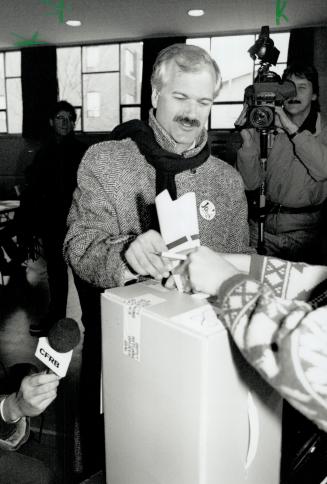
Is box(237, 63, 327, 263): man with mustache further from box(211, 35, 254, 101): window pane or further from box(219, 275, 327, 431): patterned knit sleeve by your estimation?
box(211, 35, 254, 101): window pane

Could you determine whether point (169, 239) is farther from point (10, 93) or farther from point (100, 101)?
point (10, 93)

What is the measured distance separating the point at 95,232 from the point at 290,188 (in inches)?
53.5

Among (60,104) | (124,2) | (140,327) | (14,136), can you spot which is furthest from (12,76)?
(140,327)

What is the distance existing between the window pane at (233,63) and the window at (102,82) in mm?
1440

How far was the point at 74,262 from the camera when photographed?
3.62ft

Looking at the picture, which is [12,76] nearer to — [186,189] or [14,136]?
[14,136]

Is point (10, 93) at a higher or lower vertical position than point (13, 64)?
lower

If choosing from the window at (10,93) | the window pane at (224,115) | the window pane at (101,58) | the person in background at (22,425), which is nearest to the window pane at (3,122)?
the window at (10,93)

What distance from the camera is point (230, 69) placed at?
7.42 meters

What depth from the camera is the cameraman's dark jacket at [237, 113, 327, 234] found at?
2.15m

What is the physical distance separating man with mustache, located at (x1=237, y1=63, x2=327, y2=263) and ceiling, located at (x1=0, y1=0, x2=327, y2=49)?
13.3 feet

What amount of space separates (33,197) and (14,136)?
6262 millimetres

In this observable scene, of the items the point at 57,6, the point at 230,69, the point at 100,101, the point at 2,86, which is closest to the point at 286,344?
the point at 57,6

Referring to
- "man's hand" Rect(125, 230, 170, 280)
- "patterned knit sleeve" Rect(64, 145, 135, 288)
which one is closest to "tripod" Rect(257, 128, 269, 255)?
"patterned knit sleeve" Rect(64, 145, 135, 288)
